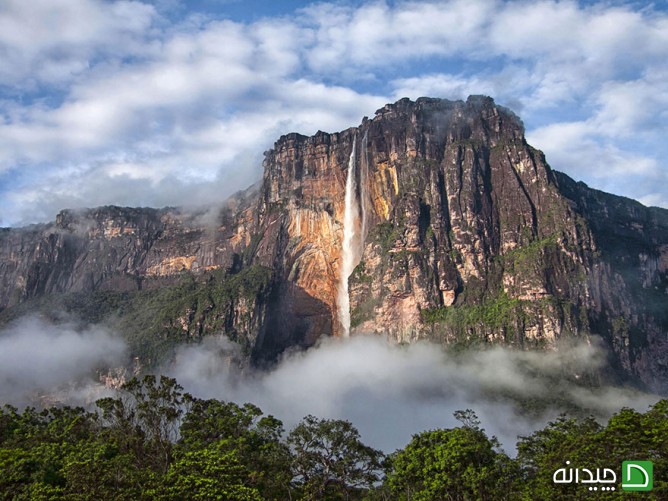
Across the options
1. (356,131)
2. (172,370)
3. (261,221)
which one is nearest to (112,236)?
(261,221)

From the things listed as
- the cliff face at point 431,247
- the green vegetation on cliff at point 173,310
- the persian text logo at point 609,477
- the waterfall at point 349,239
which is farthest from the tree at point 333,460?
the waterfall at point 349,239

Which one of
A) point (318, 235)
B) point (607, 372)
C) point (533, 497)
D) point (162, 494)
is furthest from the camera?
point (318, 235)

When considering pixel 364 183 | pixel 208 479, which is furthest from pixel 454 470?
pixel 364 183

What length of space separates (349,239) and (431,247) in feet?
72.7

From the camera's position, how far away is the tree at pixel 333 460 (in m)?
59.9

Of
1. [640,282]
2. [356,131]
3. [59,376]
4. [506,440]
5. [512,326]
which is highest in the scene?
[356,131]

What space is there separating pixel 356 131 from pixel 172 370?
66829 millimetres

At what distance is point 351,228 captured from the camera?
156875 millimetres

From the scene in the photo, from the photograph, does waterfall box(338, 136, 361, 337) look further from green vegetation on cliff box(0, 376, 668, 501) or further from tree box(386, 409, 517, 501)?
tree box(386, 409, 517, 501)

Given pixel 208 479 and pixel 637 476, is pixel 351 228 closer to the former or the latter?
pixel 208 479

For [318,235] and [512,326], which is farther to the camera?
[318,235]

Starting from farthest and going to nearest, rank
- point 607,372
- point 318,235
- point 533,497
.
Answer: point 318,235 → point 607,372 → point 533,497

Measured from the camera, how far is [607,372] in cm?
11988

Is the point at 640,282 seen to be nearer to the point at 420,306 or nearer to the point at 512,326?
the point at 512,326
